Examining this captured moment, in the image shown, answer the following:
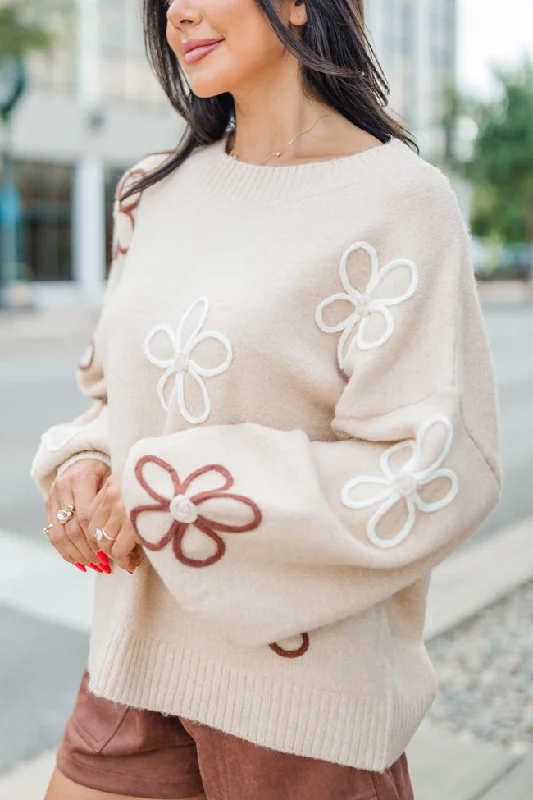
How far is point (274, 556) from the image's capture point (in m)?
1.19

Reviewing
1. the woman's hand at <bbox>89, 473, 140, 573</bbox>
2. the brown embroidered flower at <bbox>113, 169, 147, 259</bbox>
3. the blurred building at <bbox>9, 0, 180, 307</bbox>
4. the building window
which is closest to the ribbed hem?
the woman's hand at <bbox>89, 473, 140, 573</bbox>

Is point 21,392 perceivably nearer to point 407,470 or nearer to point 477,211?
point 407,470

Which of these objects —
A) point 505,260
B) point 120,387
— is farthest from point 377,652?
point 505,260

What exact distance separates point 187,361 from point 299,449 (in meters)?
0.20

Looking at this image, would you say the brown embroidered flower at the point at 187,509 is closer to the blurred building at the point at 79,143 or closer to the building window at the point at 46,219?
the blurred building at the point at 79,143

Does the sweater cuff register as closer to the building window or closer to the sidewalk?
the sidewalk

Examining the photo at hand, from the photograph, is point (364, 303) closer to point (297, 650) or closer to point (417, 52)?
point (297, 650)

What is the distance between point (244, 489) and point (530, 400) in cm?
986

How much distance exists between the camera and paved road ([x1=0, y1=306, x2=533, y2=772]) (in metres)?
3.46

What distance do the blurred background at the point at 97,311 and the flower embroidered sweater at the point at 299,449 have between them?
38cm

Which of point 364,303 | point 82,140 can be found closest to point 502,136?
point 82,140

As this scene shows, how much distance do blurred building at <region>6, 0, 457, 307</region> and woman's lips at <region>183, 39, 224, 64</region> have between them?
78.2ft

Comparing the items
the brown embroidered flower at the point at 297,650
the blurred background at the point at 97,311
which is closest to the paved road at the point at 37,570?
the blurred background at the point at 97,311

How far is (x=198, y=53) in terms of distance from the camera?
1378 millimetres
